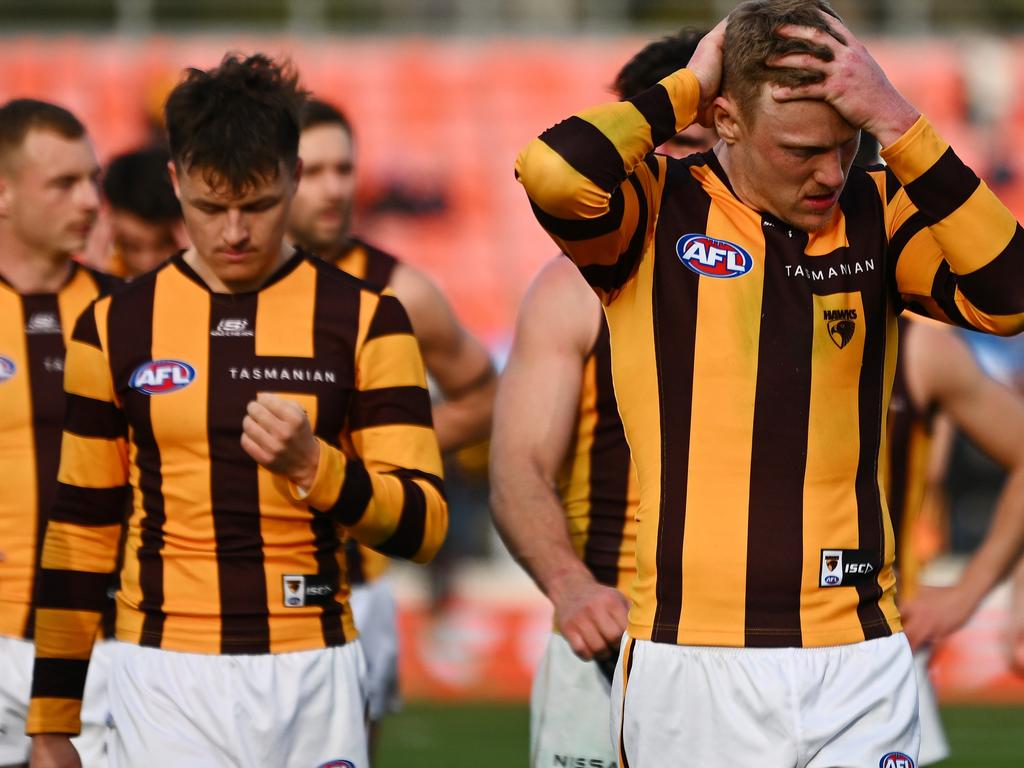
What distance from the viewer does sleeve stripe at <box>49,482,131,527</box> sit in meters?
3.64

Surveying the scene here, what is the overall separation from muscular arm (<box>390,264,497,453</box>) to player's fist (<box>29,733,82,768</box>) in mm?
1836

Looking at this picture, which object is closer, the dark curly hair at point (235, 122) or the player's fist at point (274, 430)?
the player's fist at point (274, 430)

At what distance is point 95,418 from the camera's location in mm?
3625

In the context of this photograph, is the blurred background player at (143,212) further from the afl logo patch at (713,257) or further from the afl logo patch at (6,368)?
the afl logo patch at (713,257)

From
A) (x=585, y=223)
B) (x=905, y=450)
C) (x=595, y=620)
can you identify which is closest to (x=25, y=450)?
(x=595, y=620)

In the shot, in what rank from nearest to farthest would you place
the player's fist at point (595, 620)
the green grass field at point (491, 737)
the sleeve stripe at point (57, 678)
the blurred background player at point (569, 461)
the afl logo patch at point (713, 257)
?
the afl logo patch at point (713, 257), the player's fist at point (595, 620), the sleeve stripe at point (57, 678), the blurred background player at point (569, 461), the green grass field at point (491, 737)

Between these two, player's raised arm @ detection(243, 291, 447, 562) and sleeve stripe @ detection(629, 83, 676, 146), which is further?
player's raised arm @ detection(243, 291, 447, 562)

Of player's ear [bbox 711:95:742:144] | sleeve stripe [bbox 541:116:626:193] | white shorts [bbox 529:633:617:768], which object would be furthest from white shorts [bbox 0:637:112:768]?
player's ear [bbox 711:95:742:144]

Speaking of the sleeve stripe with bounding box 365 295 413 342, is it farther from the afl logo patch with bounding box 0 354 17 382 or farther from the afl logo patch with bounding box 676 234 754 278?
the afl logo patch with bounding box 0 354 17 382

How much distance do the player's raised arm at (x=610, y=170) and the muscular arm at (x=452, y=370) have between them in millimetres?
1988

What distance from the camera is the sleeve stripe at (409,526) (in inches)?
137

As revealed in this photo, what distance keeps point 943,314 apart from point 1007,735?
799 cm

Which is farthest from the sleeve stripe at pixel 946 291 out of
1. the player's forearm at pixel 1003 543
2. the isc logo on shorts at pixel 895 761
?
the player's forearm at pixel 1003 543

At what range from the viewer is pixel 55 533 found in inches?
144
